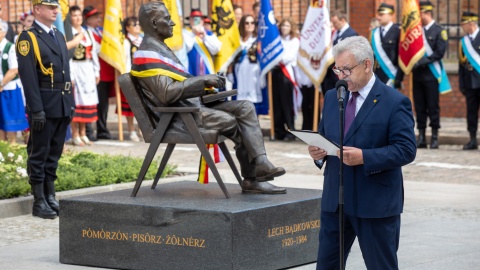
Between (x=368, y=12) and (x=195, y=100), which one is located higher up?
(x=195, y=100)

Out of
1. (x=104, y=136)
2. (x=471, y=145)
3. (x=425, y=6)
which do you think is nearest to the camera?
(x=471, y=145)

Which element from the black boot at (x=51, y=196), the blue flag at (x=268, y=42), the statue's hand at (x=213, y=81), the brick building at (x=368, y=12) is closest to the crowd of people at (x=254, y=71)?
the blue flag at (x=268, y=42)

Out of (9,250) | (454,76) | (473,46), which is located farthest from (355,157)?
(454,76)

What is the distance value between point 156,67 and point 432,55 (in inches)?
406

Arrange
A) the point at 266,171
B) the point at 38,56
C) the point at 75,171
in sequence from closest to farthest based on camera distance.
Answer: the point at 266,171 < the point at 38,56 < the point at 75,171

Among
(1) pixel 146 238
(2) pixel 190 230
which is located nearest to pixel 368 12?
→ (1) pixel 146 238

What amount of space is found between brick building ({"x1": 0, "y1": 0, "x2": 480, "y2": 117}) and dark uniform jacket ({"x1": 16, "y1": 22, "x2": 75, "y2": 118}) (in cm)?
1216

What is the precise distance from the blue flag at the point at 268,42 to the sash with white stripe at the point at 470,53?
10.2 ft

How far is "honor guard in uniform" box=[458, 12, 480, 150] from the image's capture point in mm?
17719

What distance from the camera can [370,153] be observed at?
6.00m

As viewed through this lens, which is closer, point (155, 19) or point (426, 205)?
point (155, 19)

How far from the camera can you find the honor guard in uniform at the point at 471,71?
17.7 meters

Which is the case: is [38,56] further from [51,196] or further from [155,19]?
[155,19]

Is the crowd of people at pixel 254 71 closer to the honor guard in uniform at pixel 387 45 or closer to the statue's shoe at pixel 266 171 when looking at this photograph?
the honor guard in uniform at pixel 387 45
